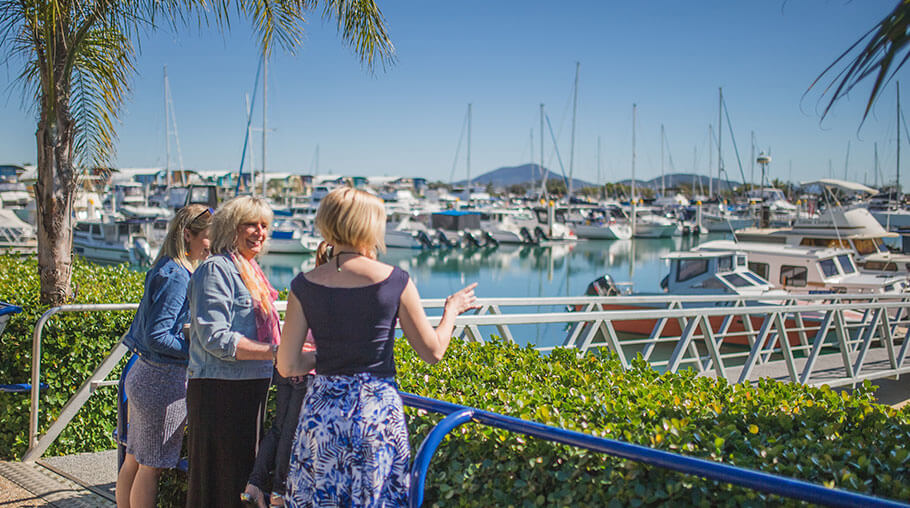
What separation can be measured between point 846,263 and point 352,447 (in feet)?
63.7

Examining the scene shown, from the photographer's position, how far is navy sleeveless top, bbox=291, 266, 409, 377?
7.32 feet

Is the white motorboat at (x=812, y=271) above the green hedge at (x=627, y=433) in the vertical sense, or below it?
below

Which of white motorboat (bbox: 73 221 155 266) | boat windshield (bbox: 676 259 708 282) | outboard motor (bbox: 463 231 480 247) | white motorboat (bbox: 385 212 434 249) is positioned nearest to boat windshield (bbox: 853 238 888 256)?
boat windshield (bbox: 676 259 708 282)

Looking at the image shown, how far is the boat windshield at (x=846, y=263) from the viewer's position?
59.2 ft

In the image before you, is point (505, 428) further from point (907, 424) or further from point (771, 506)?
point (907, 424)

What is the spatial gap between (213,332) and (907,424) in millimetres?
2644

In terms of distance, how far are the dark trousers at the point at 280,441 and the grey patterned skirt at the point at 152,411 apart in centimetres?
62

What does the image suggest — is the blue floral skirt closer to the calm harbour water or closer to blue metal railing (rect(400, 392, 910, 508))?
blue metal railing (rect(400, 392, 910, 508))

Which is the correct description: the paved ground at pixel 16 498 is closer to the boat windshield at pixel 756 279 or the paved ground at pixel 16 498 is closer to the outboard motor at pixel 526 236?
the boat windshield at pixel 756 279

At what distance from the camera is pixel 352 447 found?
7.25ft

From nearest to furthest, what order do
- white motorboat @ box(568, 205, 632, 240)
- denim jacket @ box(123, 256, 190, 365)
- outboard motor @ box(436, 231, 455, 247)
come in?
denim jacket @ box(123, 256, 190, 365)
outboard motor @ box(436, 231, 455, 247)
white motorboat @ box(568, 205, 632, 240)

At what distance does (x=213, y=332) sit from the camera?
8.68 feet

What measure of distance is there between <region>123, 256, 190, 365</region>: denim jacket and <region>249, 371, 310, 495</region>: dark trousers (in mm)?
605

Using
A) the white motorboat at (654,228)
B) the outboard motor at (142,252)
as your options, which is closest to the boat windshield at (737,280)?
the outboard motor at (142,252)
